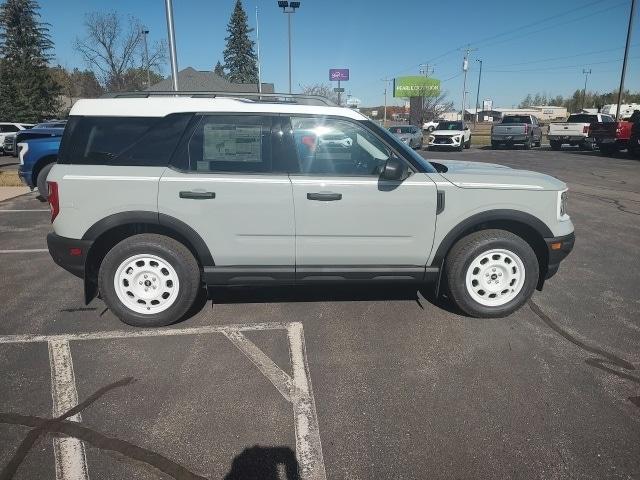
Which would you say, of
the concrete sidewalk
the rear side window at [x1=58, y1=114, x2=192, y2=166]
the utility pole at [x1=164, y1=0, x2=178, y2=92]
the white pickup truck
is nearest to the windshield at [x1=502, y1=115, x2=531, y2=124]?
the white pickup truck

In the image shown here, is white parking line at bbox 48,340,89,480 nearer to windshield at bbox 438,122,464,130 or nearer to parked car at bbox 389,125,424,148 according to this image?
parked car at bbox 389,125,424,148

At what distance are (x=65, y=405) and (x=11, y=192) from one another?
10.5m

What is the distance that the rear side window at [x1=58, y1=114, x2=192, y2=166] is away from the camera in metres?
3.70

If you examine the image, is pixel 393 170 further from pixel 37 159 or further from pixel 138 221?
pixel 37 159

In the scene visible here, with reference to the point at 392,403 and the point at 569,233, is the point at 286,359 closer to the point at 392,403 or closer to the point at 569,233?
the point at 392,403

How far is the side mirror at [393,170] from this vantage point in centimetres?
359

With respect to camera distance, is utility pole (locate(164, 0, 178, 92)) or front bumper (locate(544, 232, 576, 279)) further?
utility pole (locate(164, 0, 178, 92))

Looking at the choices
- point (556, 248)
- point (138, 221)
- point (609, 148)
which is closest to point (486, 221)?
Result: point (556, 248)

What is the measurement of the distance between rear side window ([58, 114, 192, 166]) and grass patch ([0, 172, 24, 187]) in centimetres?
1037

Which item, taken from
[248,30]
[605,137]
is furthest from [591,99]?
[605,137]

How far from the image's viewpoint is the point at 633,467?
235 cm

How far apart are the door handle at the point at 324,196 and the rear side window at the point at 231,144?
43cm

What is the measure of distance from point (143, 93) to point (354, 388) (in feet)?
10.1

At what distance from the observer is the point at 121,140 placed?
Result: 373 centimetres
